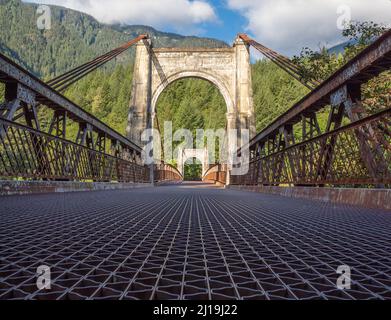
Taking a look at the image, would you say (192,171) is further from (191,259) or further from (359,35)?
(191,259)

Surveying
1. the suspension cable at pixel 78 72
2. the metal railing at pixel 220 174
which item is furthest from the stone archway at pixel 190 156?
the suspension cable at pixel 78 72

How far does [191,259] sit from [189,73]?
30.1 m

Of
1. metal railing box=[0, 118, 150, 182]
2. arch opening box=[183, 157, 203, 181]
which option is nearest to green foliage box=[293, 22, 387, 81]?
metal railing box=[0, 118, 150, 182]

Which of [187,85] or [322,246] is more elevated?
[187,85]

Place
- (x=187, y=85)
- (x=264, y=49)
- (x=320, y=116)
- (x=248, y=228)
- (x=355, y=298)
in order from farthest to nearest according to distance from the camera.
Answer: (x=187, y=85)
(x=320, y=116)
(x=264, y=49)
(x=248, y=228)
(x=355, y=298)

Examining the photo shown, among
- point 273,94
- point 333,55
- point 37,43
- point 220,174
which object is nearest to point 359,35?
point 333,55

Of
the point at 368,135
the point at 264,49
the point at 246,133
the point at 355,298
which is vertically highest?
the point at 264,49

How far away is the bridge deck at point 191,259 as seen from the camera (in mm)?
1171

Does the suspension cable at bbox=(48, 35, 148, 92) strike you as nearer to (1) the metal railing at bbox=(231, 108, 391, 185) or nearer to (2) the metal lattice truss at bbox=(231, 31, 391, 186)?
(1) the metal railing at bbox=(231, 108, 391, 185)

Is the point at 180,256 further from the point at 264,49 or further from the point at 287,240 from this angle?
the point at 264,49

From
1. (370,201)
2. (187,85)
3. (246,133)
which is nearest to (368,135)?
(370,201)

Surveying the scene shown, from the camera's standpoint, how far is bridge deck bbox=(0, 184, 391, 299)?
1.17 meters
